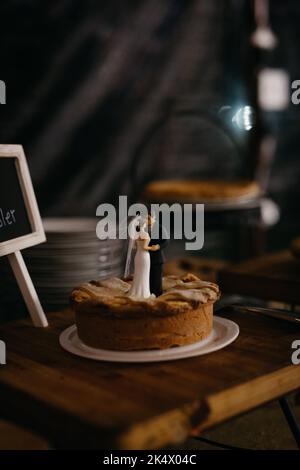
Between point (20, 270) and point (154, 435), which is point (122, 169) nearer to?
point (20, 270)

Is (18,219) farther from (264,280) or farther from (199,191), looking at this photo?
(199,191)

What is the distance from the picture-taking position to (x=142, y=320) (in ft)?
4.07

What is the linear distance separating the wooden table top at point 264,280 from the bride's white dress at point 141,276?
751mm

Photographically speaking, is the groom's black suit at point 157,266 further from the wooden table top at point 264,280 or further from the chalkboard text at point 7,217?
the wooden table top at point 264,280

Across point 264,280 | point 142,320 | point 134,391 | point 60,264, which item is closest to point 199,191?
point 264,280

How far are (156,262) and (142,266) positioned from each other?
7 cm

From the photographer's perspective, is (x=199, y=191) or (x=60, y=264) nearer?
(x=60, y=264)

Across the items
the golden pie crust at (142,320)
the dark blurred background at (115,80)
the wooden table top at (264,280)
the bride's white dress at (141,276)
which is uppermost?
the dark blurred background at (115,80)

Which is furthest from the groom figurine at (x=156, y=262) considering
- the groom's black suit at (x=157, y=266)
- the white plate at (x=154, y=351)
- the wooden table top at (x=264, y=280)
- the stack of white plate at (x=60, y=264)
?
the wooden table top at (x=264, y=280)

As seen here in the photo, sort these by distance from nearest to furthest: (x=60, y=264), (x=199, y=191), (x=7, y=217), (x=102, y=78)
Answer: (x=7, y=217) → (x=60, y=264) → (x=199, y=191) → (x=102, y=78)

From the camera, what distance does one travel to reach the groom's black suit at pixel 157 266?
4.58ft

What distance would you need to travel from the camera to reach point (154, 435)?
0.97 metres

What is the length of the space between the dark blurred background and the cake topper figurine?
1757 mm
